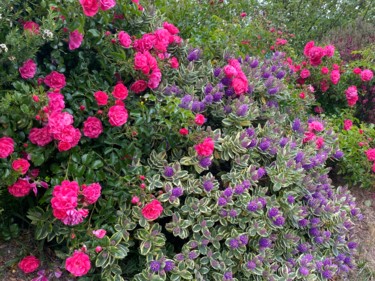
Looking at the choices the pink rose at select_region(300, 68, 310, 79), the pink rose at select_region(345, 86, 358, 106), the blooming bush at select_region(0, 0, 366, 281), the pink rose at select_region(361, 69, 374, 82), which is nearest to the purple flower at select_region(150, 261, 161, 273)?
the blooming bush at select_region(0, 0, 366, 281)

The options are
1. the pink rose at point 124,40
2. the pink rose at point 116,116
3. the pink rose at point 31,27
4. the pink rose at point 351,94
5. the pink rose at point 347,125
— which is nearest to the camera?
the pink rose at point 31,27

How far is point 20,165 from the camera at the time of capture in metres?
1.98

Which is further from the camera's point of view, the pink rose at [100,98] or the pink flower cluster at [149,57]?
the pink flower cluster at [149,57]

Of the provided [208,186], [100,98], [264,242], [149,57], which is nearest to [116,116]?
[100,98]

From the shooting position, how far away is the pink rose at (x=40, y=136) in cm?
201

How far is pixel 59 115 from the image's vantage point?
6.38 ft

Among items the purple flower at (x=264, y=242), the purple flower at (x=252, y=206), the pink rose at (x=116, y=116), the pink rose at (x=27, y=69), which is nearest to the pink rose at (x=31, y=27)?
the pink rose at (x=27, y=69)

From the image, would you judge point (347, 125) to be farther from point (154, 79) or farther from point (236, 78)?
point (154, 79)

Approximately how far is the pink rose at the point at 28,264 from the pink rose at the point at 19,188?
0.40 metres

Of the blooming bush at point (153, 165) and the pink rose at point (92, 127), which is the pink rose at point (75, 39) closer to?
the blooming bush at point (153, 165)

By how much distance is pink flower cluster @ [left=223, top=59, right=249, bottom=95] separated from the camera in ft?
9.30

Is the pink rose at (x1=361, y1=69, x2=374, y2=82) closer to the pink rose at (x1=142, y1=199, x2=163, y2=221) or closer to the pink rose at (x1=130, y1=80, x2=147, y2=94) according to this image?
the pink rose at (x1=130, y1=80, x2=147, y2=94)

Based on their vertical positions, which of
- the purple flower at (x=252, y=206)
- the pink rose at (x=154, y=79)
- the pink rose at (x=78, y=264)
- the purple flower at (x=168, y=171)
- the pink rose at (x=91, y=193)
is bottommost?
the pink rose at (x=78, y=264)

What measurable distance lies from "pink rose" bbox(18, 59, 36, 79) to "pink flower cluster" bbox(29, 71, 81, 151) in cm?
17
